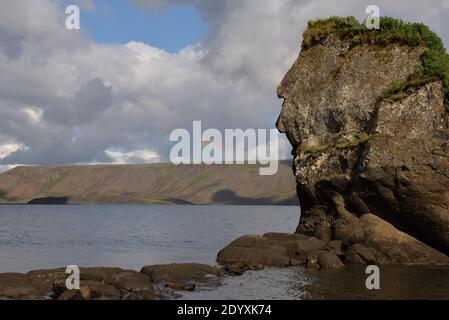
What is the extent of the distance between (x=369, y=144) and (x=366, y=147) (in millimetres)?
760

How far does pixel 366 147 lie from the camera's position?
47.1m

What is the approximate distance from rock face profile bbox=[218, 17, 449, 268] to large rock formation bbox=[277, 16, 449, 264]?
0.09 meters

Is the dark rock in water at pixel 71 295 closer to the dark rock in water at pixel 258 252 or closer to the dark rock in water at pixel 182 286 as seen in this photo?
the dark rock in water at pixel 182 286

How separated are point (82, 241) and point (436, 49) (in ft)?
161

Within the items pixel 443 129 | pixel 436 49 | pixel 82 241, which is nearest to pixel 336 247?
pixel 443 129

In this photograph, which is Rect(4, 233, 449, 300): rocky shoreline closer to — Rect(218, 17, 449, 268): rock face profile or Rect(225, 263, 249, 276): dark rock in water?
Rect(225, 263, 249, 276): dark rock in water

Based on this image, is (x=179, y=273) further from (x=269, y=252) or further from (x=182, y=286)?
(x=269, y=252)

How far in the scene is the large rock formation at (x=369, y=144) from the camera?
4481cm

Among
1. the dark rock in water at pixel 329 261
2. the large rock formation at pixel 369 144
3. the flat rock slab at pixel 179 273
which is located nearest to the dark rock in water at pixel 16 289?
the flat rock slab at pixel 179 273

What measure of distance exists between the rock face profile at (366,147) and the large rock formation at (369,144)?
0.29 ft

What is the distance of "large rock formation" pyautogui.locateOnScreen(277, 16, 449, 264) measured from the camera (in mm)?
44812

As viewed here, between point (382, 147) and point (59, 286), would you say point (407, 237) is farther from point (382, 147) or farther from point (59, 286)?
point (59, 286)

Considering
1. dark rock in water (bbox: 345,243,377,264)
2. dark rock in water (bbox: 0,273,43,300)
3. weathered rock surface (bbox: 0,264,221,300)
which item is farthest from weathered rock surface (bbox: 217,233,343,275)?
dark rock in water (bbox: 0,273,43,300)
